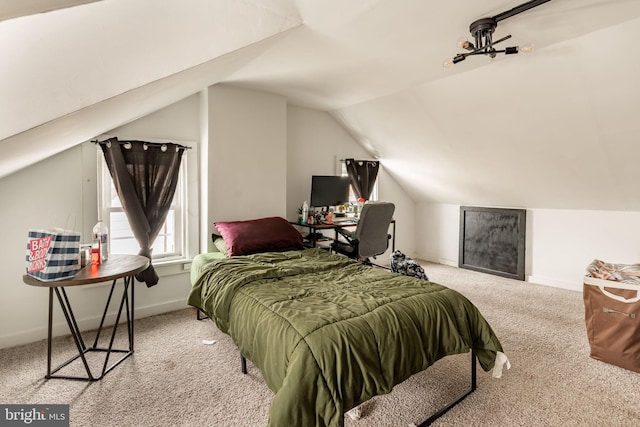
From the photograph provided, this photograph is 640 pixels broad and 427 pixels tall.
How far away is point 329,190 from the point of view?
454 centimetres

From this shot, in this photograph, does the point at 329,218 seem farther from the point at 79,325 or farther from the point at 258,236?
the point at 79,325

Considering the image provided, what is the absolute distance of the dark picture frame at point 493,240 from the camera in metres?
4.54

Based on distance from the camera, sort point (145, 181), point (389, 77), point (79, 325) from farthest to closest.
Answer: point (389, 77), point (145, 181), point (79, 325)

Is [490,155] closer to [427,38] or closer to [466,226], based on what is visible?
[466,226]

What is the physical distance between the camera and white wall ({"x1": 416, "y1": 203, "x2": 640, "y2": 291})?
372 centimetres

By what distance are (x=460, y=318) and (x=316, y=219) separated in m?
2.64

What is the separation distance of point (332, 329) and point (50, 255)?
172 cm

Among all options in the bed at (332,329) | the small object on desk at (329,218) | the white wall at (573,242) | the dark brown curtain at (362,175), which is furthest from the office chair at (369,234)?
the white wall at (573,242)

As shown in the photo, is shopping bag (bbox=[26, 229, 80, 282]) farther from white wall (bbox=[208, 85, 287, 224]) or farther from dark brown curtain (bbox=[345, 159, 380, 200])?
dark brown curtain (bbox=[345, 159, 380, 200])

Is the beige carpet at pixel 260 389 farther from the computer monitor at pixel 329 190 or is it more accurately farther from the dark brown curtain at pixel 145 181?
the computer monitor at pixel 329 190

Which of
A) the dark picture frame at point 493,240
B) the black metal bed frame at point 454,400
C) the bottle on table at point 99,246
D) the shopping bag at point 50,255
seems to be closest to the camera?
the black metal bed frame at point 454,400

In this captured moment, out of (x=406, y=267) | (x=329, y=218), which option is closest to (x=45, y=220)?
(x=329, y=218)

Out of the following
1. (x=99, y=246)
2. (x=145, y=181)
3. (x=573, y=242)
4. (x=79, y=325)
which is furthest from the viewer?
(x=573, y=242)

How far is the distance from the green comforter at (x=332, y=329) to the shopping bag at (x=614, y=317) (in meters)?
1.16
